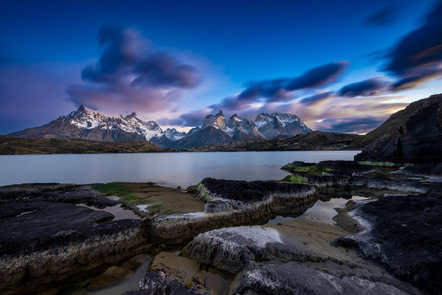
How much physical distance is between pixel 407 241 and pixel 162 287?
11857 mm

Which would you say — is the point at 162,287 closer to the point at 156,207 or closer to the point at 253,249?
the point at 253,249

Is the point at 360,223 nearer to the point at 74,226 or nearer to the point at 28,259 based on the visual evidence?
the point at 28,259

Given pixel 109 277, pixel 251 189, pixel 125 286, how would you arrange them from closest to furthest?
pixel 125 286 < pixel 109 277 < pixel 251 189

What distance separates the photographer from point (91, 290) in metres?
8.97

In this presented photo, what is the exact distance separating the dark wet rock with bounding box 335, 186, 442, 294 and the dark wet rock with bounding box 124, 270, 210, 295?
840cm

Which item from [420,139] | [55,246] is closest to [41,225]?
[55,246]

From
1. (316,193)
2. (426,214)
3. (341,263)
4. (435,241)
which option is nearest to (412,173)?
(316,193)

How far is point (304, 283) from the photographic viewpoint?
6945 millimetres

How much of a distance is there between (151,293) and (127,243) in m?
6.20

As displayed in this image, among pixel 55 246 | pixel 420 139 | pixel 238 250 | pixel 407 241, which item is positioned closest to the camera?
pixel 407 241

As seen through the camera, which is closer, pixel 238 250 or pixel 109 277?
pixel 238 250

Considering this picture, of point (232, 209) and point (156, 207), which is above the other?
point (232, 209)

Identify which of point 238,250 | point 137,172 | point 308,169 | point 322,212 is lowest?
point 322,212

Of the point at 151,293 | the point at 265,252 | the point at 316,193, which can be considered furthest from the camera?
the point at 316,193
